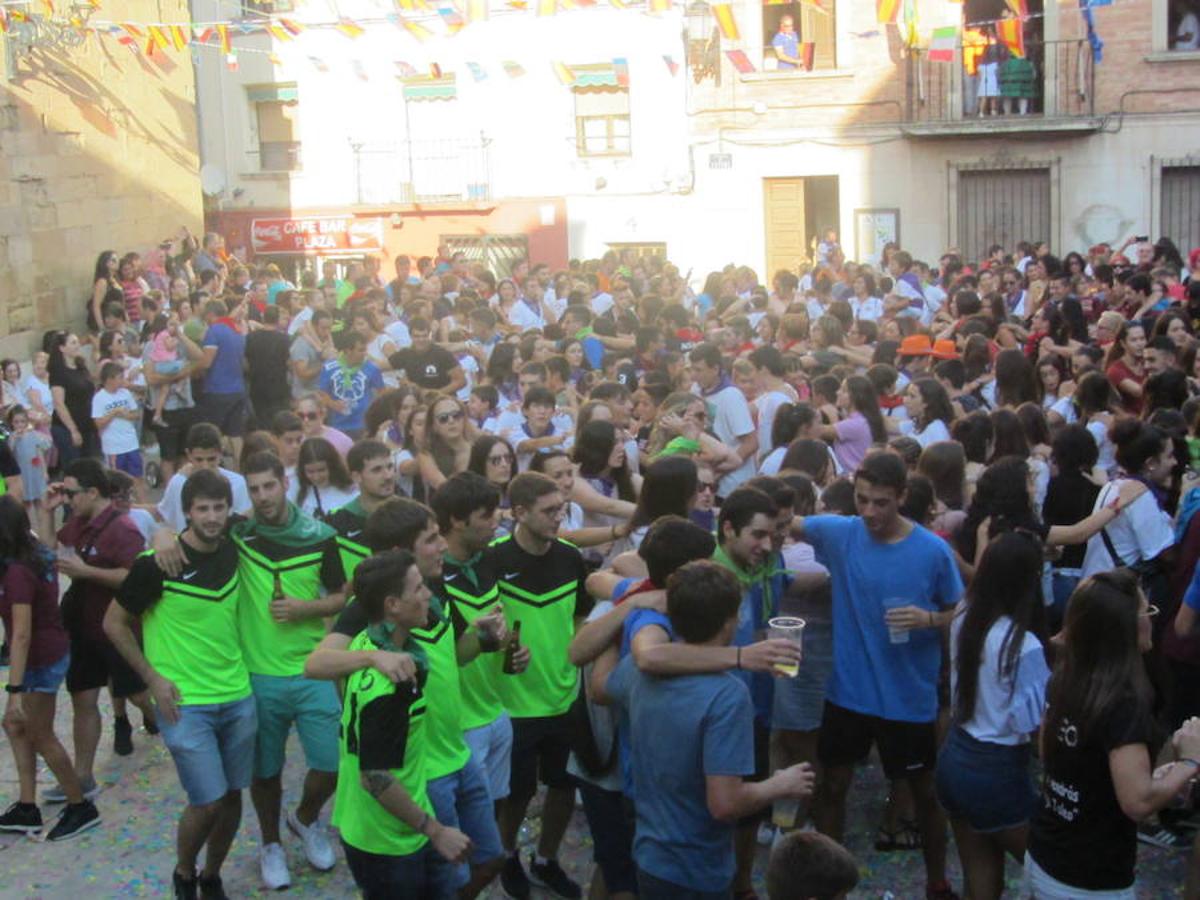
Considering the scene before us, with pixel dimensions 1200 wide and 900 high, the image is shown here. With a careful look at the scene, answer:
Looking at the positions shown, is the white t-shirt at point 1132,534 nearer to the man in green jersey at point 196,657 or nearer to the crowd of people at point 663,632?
the crowd of people at point 663,632

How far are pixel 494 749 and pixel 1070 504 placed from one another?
2.76 m

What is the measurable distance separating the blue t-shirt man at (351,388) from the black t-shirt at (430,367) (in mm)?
243

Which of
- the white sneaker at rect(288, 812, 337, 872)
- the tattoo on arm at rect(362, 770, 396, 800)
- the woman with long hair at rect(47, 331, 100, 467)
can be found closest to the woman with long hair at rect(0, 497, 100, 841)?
the white sneaker at rect(288, 812, 337, 872)

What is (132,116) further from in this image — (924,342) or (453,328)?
(924,342)

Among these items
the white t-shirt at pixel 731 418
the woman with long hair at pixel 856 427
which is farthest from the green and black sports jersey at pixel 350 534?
the white t-shirt at pixel 731 418

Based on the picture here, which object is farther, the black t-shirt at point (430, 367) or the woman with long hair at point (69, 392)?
the woman with long hair at point (69, 392)

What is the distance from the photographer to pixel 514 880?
5.81 meters

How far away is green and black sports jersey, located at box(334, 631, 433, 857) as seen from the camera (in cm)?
433

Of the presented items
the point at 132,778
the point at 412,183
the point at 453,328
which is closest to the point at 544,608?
the point at 132,778

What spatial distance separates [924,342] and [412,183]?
17451 millimetres

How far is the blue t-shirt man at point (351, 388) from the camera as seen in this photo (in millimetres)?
10453

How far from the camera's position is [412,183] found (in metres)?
25.7

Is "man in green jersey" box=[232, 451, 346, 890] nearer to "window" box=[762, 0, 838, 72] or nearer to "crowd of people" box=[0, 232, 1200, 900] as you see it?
"crowd of people" box=[0, 232, 1200, 900]

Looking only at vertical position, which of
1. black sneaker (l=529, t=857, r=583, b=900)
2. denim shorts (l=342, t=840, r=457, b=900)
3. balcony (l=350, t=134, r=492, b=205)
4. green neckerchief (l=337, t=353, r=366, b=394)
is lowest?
black sneaker (l=529, t=857, r=583, b=900)
